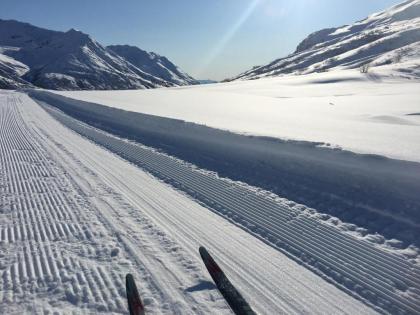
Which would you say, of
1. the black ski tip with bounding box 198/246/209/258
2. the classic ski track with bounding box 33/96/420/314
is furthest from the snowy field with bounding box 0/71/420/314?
the black ski tip with bounding box 198/246/209/258

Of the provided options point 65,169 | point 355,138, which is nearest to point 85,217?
point 65,169

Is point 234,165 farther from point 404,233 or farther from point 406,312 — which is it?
point 406,312

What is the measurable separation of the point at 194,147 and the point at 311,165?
183 inches

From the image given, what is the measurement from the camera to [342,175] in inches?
298

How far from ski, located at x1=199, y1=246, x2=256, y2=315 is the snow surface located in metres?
0.09

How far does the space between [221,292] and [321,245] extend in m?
1.85

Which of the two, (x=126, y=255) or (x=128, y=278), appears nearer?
(x=128, y=278)

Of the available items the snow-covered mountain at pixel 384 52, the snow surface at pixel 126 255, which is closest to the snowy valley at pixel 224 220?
the snow surface at pixel 126 255

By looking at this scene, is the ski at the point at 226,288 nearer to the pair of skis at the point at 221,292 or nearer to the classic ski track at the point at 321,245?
the pair of skis at the point at 221,292

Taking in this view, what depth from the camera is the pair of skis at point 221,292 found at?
3914mm

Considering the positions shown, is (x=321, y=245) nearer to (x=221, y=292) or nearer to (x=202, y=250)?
(x=202, y=250)

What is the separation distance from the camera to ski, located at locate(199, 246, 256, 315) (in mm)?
3941

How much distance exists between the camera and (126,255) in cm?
516

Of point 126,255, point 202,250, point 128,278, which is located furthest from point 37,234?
point 202,250
